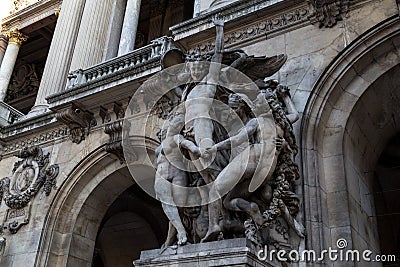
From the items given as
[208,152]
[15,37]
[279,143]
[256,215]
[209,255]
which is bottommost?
[209,255]

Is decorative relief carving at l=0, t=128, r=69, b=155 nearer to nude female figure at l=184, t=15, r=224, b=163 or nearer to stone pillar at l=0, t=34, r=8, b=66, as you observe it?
nude female figure at l=184, t=15, r=224, b=163

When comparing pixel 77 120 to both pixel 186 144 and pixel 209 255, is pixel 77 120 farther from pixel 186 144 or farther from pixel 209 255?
pixel 209 255

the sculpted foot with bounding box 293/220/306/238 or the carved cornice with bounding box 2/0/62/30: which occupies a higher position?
the carved cornice with bounding box 2/0/62/30

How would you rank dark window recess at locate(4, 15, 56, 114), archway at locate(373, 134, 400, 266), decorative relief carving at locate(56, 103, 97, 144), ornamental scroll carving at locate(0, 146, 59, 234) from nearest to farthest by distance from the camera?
archway at locate(373, 134, 400, 266) → decorative relief carving at locate(56, 103, 97, 144) → ornamental scroll carving at locate(0, 146, 59, 234) → dark window recess at locate(4, 15, 56, 114)

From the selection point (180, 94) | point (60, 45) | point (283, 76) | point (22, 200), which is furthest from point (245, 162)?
point (60, 45)

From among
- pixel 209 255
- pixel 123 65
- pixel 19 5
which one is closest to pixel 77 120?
pixel 123 65

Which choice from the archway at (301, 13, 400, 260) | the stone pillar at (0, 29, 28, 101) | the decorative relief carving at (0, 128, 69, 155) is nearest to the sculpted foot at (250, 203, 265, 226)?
the archway at (301, 13, 400, 260)

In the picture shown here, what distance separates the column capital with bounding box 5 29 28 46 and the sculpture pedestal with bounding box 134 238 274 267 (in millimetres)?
13706

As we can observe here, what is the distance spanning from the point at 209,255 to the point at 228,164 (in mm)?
1108

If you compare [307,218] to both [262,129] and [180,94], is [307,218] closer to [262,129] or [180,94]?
[262,129]

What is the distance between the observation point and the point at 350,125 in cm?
643

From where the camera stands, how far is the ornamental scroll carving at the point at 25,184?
9.81 m

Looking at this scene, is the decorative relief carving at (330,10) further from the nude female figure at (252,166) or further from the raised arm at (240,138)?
the raised arm at (240,138)

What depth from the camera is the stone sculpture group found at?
16.3 feet
